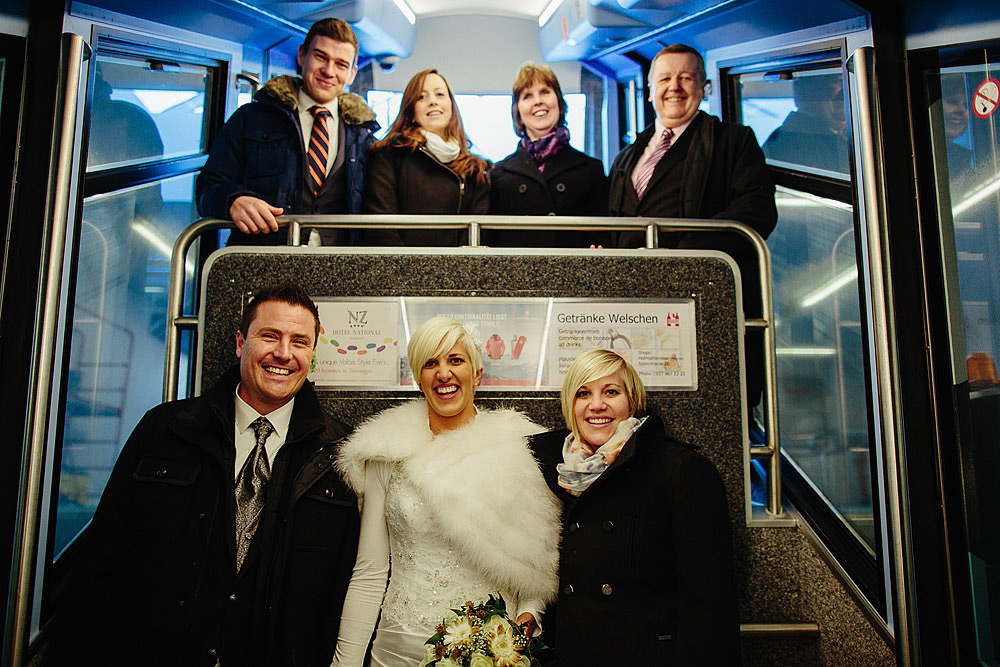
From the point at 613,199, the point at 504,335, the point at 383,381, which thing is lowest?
the point at 383,381

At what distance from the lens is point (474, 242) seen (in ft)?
9.00

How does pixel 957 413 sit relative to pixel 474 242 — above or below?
below

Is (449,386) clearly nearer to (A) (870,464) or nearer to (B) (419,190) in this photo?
(B) (419,190)

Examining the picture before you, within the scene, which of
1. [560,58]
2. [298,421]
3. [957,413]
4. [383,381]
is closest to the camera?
[298,421]

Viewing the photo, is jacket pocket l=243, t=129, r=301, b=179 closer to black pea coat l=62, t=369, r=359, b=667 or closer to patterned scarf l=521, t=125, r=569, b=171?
patterned scarf l=521, t=125, r=569, b=171

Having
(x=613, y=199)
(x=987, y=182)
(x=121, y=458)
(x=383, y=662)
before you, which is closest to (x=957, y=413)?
(x=987, y=182)

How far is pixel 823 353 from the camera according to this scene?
3.31 meters

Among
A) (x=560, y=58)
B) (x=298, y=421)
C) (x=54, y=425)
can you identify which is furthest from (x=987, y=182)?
(x=560, y=58)

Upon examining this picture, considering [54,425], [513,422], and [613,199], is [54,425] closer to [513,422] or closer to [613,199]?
[513,422]

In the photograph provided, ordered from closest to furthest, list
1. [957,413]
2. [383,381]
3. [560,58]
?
[957,413] < [383,381] < [560,58]

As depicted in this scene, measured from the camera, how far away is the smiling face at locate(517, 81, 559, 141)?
3500 mm

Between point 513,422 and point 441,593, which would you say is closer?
point 441,593

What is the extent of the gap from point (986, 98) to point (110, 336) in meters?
3.45

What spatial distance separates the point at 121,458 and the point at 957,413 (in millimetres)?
2626
